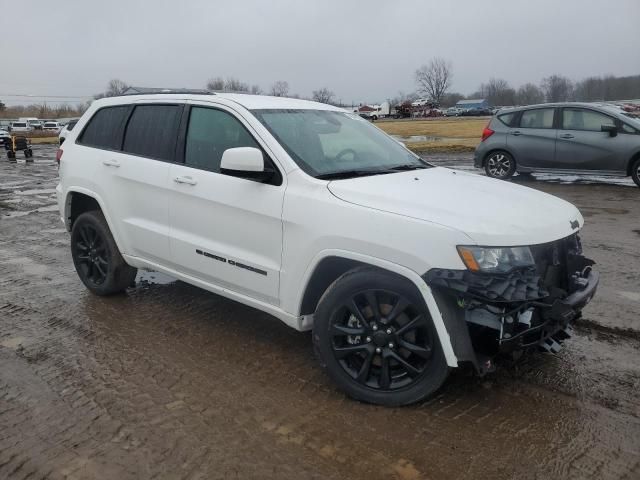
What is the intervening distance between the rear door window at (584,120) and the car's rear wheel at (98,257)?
949cm

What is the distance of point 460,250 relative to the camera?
115 inches

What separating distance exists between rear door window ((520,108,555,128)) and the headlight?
975cm

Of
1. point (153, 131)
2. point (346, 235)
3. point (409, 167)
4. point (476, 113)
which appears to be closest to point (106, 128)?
point (153, 131)

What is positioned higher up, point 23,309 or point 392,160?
point 392,160

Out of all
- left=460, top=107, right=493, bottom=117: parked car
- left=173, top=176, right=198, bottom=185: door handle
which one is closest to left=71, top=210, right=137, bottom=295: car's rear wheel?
left=173, top=176, right=198, bottom=185: door handle

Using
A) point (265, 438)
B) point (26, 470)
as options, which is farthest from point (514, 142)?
point (26, 470)

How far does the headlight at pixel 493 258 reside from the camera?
291 cm

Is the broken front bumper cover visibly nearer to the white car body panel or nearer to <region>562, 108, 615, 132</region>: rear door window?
the white car body panel

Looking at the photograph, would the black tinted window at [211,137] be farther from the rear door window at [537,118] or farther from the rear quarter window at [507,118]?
the rear quarter window at [507,118]

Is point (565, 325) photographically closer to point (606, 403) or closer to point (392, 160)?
point (606, 403)

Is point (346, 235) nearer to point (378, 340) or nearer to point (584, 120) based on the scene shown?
point (378, 340)

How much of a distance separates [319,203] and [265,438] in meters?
1.36

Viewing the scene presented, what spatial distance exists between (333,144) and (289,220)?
850mm

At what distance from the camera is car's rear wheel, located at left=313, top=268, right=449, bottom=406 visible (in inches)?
123
